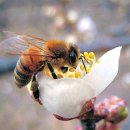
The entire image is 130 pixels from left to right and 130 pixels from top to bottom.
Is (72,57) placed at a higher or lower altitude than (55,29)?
higher

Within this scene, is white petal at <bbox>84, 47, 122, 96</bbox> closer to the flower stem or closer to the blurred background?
the flower stem

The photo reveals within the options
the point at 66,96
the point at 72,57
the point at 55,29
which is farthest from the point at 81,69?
the point at 55,29

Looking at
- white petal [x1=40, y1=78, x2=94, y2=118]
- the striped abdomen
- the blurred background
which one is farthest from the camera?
the blurred background

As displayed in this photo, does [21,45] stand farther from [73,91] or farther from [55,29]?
[55,29]

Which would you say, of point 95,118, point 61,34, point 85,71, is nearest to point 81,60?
point 85,71

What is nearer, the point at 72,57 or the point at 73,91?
the point at 73,91

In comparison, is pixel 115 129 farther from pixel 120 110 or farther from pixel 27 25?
pixel 27 25

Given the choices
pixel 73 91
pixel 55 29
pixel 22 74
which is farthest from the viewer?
pixel 55 29

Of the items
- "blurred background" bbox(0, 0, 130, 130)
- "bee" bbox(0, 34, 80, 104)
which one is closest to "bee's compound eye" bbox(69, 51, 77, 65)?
"bee" bbox(0, 34, 80, 104)
